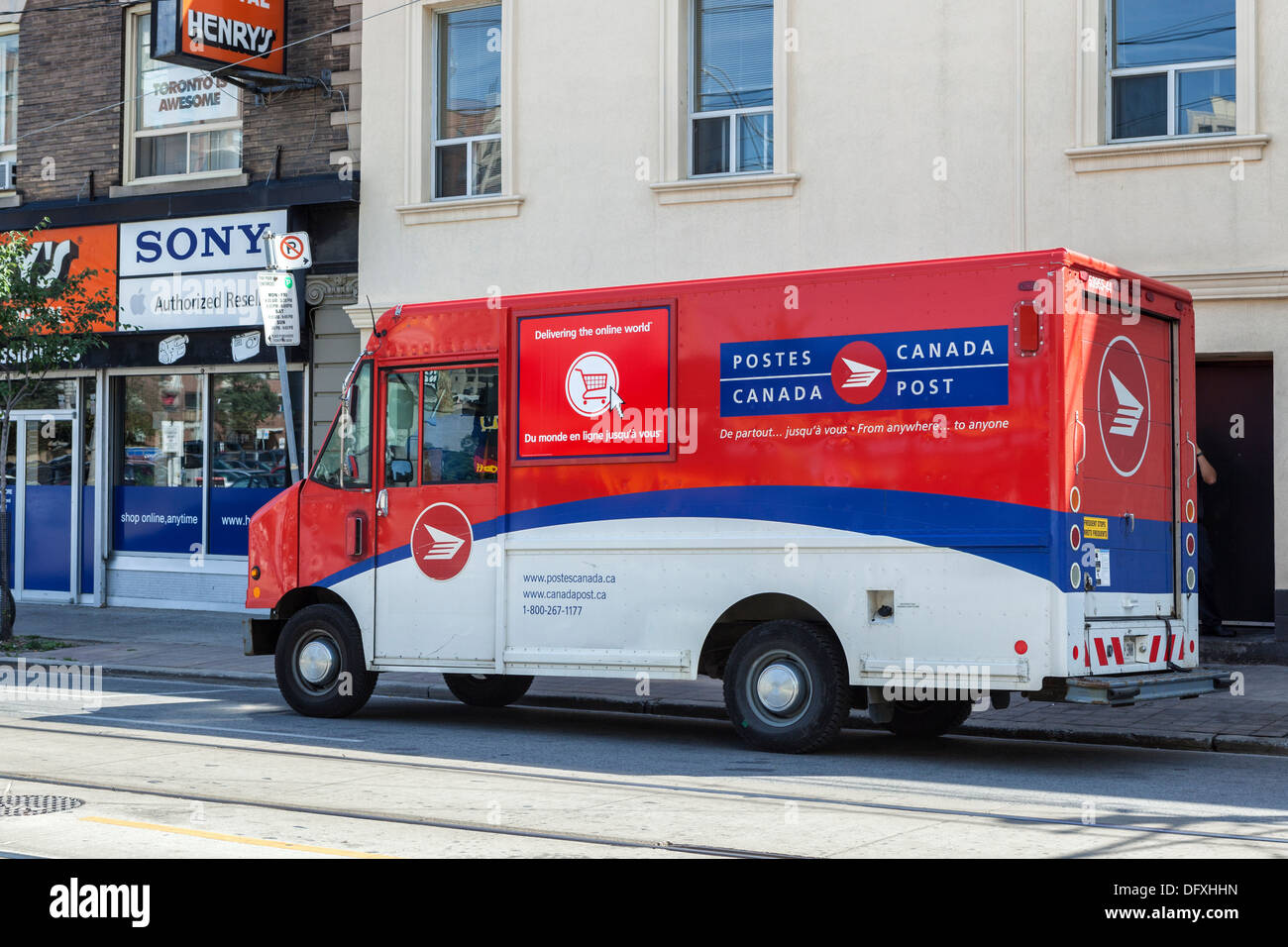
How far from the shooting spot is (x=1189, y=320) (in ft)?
35.4

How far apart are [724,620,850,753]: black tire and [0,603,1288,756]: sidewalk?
187 cm

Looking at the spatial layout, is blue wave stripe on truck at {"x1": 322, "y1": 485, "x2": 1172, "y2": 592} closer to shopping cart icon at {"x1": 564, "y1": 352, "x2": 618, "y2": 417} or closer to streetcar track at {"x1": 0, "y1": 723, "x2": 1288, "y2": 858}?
shopping cart icon at {"x1": 564, "y1": 352, "x2": 618, "y2": 417}

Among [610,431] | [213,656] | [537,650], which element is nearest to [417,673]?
[213,656]

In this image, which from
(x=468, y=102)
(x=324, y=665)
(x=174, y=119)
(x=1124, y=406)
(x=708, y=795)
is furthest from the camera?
(x=174, y=119)

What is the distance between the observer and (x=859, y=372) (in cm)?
980

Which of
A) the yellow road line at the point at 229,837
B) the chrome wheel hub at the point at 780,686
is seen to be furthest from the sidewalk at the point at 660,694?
the yellow road line at the point at 229,837

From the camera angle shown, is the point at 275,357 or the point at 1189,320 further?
the point at 275,357

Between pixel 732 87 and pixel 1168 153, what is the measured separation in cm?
487

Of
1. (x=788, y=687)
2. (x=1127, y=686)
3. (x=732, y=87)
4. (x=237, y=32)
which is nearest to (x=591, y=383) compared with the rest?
(x=788, y=687)

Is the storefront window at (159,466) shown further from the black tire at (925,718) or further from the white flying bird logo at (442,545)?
the black tire at (925,718)

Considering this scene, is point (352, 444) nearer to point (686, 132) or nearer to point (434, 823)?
point (434, 823)

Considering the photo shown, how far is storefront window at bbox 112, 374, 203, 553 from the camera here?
20516 mm

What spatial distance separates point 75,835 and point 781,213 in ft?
36.8
